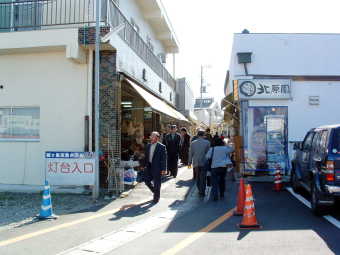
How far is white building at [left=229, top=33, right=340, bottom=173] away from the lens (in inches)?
560

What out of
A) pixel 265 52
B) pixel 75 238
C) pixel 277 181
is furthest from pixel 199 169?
pixel 265 52

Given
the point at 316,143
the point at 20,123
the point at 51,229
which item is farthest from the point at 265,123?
the point at 51,229

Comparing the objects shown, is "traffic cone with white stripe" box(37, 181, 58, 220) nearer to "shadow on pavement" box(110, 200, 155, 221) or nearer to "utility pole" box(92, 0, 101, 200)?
"shadow on pavement" box(110, 200, 155, 221)

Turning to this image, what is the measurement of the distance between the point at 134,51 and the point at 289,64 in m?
5.68

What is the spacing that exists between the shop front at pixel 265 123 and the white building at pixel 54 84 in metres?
4.13

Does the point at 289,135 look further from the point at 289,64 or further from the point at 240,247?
the point at 240,247

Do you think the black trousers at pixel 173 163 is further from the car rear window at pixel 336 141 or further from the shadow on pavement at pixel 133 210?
the car rear window at pixel 336 141

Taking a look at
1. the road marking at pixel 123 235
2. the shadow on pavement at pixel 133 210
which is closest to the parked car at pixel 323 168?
the road marking at pixel 123 235

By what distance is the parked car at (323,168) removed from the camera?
7.38 metres

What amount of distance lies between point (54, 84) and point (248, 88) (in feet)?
22.1

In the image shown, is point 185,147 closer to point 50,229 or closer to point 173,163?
point 173,163

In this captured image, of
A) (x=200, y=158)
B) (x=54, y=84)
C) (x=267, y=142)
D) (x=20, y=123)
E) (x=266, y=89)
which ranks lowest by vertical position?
(x=200, y=158)

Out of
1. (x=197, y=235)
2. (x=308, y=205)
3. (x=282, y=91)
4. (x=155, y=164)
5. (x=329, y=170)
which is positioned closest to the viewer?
(x=197, y=235)

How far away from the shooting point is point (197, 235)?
22.1ft
